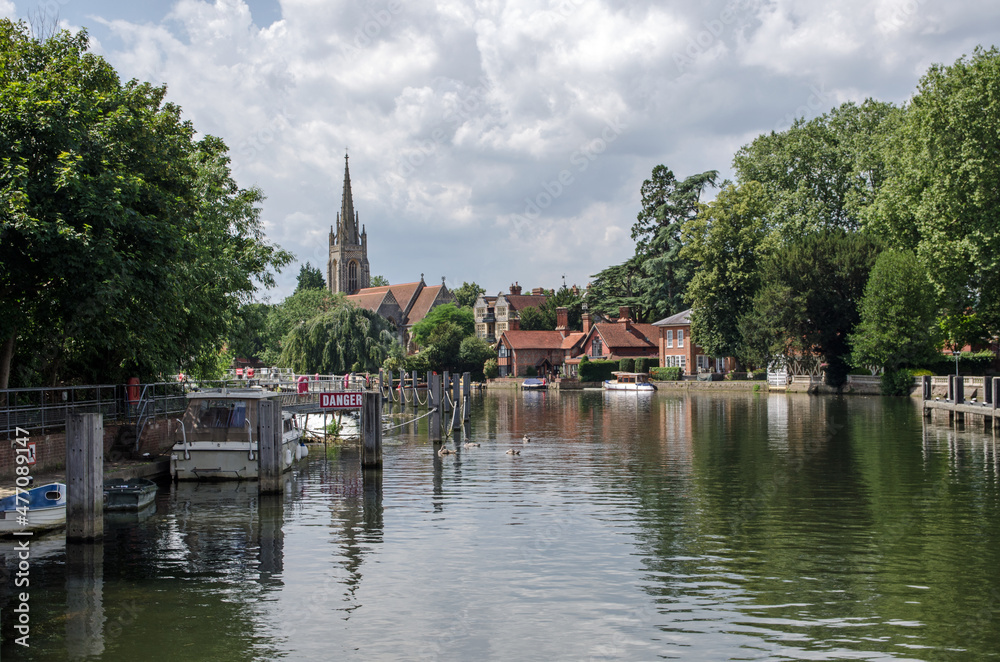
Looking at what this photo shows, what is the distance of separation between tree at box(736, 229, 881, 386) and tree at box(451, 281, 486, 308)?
296 ft

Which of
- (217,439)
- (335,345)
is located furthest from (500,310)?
(217,439)

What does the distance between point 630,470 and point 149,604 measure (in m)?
16.7

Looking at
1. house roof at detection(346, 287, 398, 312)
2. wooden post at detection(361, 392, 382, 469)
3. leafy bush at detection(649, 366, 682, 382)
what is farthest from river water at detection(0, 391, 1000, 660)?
house roof at detection(346, 287, 398, 312)

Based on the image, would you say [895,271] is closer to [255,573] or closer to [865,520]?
[865,520]

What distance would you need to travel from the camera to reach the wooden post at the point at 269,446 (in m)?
21.0

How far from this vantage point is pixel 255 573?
14828 mm

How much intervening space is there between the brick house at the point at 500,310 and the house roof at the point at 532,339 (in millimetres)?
19881

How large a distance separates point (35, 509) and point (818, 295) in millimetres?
60732

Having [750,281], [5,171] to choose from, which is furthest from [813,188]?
[5,171]

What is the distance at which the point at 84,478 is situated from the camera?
51.8ft

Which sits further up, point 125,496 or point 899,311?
point 899,311

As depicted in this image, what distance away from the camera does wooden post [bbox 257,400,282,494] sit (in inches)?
827

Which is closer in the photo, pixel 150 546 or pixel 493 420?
pixel 150 546

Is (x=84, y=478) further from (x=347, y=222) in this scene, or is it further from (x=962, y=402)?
(x=347, y=222)
